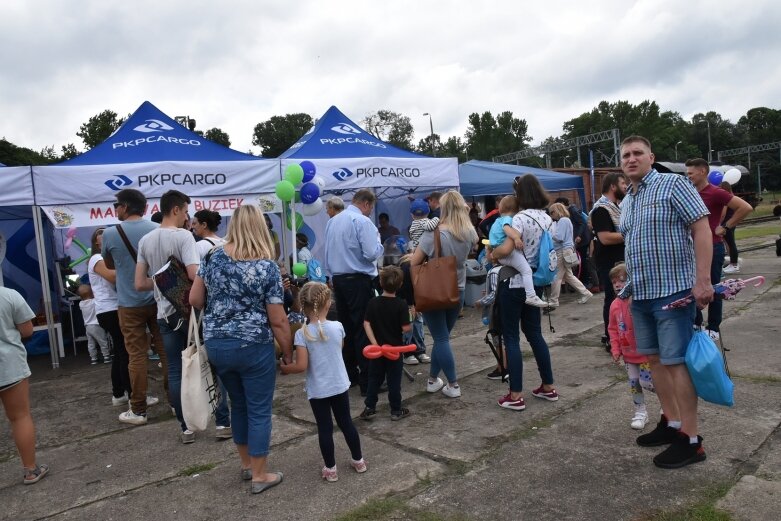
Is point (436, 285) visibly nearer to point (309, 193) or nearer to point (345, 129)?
point (309, 193)

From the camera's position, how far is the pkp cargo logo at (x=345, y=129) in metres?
9.65

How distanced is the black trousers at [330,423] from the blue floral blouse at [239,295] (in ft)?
1.73

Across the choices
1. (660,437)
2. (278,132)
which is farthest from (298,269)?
(278,132)

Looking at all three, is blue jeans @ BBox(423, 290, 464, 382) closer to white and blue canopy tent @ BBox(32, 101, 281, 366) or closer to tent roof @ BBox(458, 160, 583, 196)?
white and blue canopy tent @ BBox(32, 101, 281, 366)

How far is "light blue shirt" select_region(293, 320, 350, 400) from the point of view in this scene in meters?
3.18

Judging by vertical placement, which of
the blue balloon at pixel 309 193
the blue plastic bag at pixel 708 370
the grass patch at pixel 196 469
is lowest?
the grass patch at pixel 196 469

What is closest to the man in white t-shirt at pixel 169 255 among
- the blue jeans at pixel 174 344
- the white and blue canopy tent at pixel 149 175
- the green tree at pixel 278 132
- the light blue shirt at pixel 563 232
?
the blue jeans at pixel 174 344

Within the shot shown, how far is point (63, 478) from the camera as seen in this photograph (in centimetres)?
362

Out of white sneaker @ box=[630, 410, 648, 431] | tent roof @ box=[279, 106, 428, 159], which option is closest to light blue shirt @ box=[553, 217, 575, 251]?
tent roof @ box=[279, 106, 428, 159]

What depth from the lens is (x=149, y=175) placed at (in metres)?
7.14

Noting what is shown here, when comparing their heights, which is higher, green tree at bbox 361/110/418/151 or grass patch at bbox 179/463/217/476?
green tree at bbox 361/110/418/151

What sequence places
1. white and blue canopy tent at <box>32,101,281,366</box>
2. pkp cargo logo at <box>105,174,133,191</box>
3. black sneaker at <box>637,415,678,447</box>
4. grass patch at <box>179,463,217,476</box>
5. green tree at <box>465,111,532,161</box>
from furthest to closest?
green tree at <box>465,111,532,161</box> → pkp cargo logo at <box>105,174,133,191</box> → white and blue canopy tent at <box>32,101,281,366</box> → grass patch at <box>179,463,217,476</box> → black sneaker at <box>637,415,678,447</box>

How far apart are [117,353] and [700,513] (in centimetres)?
454

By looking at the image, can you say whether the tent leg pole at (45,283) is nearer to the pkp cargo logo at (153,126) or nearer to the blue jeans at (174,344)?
the pkp cargo logo at (153,126)
